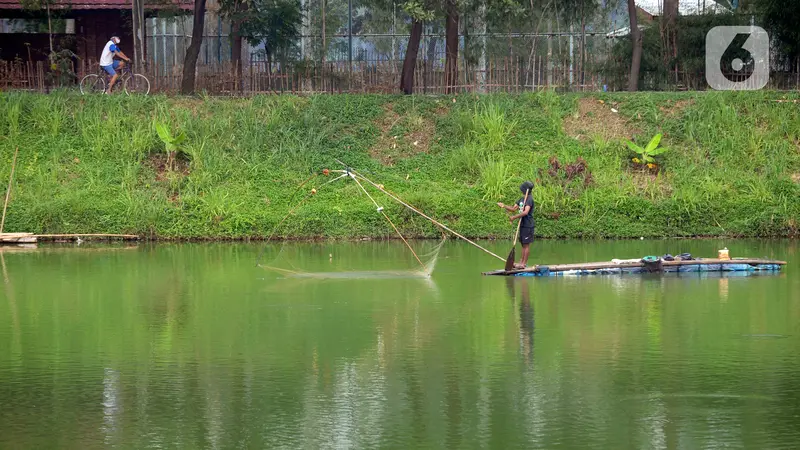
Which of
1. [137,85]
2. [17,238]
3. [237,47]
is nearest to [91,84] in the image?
[137,85]

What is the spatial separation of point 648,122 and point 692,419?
1794 cm

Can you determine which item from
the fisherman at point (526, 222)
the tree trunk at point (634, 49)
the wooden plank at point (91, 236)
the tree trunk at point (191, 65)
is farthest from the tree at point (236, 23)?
the fisherman at point (526, 222)

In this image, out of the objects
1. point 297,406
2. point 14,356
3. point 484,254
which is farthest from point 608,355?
point 484,254

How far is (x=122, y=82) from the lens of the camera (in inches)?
1147

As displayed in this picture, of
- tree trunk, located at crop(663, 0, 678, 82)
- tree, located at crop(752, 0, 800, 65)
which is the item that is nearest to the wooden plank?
tree trunk, located at crop(663, 0, 678, 82)

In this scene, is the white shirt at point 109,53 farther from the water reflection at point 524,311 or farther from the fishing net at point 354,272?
the water reflection at point 524,311

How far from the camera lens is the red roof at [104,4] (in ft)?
102

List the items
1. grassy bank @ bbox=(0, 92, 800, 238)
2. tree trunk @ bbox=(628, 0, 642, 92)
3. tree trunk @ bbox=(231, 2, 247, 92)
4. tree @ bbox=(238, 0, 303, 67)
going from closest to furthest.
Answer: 1. grassy bank @ bbox=(0, 92, 800, 238)
2. tree trunk @ bbox=(628, 0, 642, 92)
3. tree trunk @ bbox=(231, 2, 247, 92)
4. tree @ bbox=(238, 0, 303, 67)

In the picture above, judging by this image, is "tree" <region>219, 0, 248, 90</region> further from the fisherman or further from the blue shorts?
the fisherman

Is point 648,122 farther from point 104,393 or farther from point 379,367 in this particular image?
point 104,393

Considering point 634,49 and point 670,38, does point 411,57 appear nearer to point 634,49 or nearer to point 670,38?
point 634,49

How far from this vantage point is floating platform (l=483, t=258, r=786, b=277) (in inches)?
682

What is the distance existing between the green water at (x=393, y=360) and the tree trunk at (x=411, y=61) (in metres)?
10.8

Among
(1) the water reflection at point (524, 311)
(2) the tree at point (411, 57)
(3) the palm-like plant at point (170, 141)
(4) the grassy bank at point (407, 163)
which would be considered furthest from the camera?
(2) the tree at point (411, 57)
